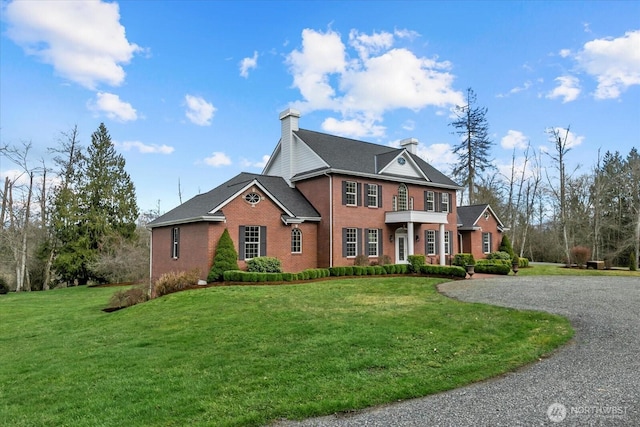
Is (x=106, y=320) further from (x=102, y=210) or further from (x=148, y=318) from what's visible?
(x=102, y=210)

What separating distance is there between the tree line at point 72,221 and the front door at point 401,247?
17251mm

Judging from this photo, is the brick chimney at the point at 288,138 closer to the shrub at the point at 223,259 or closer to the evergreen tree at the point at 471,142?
the shrub at the point at 223,259

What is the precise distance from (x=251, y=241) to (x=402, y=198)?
10.8m

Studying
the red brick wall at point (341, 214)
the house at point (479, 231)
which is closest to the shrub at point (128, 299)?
the red brick wall at point (341, 214)

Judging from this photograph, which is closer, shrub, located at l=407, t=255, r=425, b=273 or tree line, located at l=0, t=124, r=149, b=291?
shrub, located at l=407, t=255, r=425, b=273

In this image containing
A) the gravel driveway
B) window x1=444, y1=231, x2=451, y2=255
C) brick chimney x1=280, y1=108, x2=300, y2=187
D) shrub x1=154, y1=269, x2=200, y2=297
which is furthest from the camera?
window x1=444, y1=231, x2=451, y2=255

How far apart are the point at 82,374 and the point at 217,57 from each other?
1602cm

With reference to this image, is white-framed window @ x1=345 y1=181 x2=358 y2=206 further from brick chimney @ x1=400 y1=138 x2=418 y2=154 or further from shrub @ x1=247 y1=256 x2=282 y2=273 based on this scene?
brick chimney @ x1=400 y1=138 x2=418 y2=154

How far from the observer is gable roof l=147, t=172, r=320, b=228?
61.3ft

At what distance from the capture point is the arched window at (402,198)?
25547 millimetres

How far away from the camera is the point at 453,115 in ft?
141

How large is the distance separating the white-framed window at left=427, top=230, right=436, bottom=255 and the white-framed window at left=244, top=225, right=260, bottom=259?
485 inches

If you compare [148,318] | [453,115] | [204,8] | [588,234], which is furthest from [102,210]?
[588,234]

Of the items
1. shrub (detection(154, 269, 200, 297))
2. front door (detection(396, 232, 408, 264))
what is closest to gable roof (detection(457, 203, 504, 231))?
front door (detection(396, 232, 408, 264))
